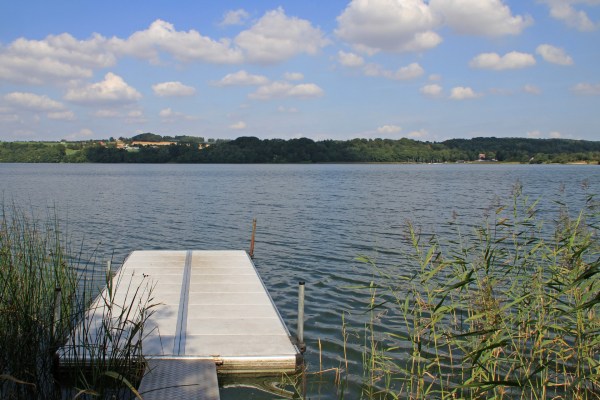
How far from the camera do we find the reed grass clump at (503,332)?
15.6 feet

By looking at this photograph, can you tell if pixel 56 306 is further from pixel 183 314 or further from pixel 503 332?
pixel 503 332

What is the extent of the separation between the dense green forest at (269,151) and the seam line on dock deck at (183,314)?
118 meters

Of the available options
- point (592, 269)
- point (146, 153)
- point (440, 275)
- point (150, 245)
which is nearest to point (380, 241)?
point (440, 275)

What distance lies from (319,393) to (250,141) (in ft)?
427

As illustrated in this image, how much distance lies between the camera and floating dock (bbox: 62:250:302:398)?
231 inches

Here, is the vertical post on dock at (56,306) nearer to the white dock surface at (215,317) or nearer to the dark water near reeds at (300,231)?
the white dock surface at (215,317)

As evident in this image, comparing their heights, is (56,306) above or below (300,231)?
above

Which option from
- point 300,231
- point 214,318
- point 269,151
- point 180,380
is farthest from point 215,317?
point 269,151

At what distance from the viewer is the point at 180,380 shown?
550 centimetres

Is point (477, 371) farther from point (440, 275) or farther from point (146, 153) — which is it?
point (146, 153)

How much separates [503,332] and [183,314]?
445 cm

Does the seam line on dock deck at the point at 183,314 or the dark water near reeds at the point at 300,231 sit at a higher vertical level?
the seam line on dock deck at the point at 183,314

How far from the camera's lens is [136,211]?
86.1 ft

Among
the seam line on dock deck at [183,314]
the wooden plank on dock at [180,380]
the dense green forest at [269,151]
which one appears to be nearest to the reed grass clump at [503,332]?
the wooden plank on dock at [180,380]
